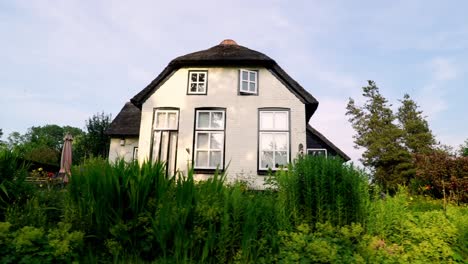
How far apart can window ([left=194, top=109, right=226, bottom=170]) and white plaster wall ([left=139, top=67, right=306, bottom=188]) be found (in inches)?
9.8

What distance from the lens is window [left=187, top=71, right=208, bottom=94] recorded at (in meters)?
14.1

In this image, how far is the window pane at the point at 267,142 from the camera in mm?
13359

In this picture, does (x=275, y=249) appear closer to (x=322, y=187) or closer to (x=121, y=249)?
(x=322, y=187)

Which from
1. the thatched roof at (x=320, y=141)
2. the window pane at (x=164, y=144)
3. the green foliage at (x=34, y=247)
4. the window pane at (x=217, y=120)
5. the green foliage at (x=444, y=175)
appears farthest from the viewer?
the thatched roof at (x=320, y=141)

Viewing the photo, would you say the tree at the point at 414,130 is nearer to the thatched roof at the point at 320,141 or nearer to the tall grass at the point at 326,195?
the thatched roof at the point at 320,141

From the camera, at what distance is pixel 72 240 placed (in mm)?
3445

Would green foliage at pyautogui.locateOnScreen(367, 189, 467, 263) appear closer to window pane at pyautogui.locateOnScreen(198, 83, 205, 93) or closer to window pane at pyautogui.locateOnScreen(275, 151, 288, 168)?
window pane at pyautogui.locateOnScreen(275, 151, 288, 168)

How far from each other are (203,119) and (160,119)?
1919 mm

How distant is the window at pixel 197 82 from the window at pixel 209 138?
97 cm

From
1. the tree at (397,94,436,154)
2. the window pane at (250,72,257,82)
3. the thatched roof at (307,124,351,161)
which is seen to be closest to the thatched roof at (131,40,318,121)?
the window pane at (250,72,257,82)

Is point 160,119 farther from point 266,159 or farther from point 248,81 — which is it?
point 266,159

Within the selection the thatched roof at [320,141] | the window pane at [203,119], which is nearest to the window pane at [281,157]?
the window pane at [203,119]

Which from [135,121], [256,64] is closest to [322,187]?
[256,64]

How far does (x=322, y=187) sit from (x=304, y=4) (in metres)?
5.29
